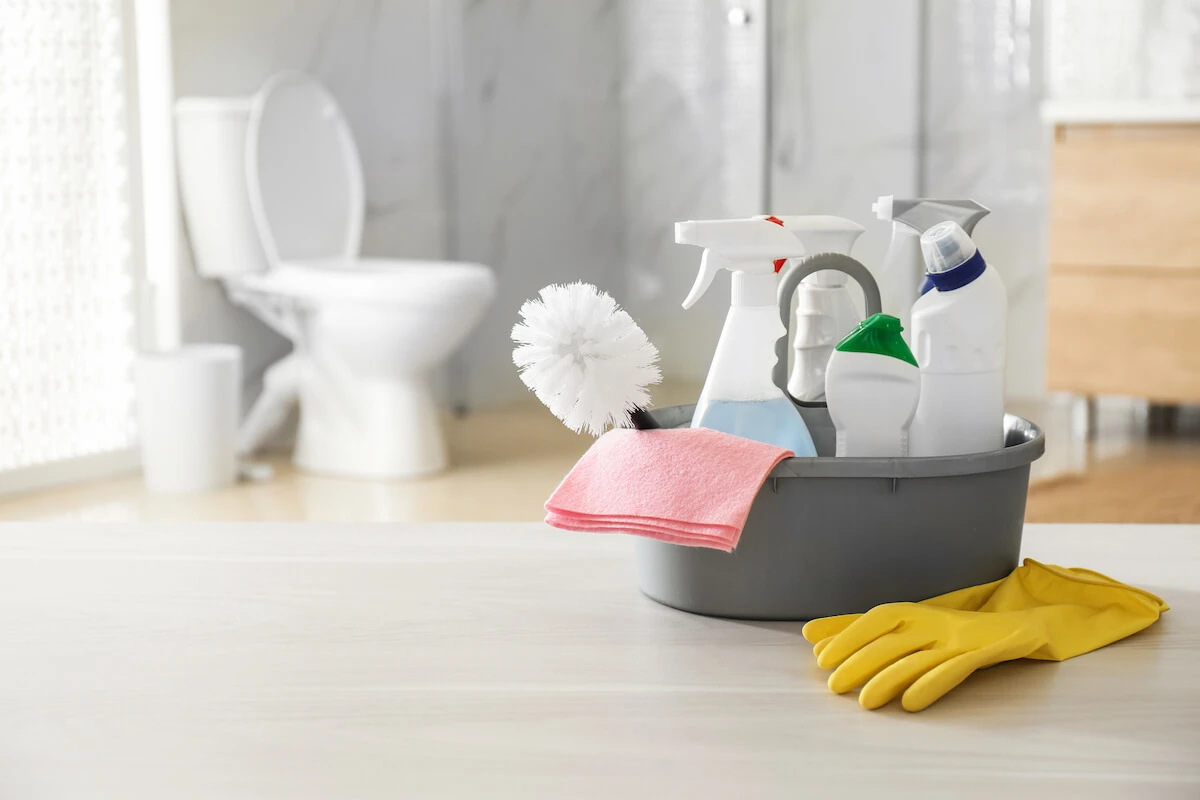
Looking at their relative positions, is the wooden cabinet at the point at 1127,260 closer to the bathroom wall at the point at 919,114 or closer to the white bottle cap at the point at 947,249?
the bathroom wall at the point at 919,114

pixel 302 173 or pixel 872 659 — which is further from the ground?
pixel 302 173

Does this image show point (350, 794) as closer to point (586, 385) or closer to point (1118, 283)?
point (586, 385)

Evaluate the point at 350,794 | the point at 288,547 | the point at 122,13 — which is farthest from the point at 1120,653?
the point at 122,13

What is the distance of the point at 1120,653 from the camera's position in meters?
0.71

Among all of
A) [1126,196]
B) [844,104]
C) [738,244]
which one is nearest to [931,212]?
[738,244]

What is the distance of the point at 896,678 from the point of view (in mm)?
639

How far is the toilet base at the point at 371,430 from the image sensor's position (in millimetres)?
3154

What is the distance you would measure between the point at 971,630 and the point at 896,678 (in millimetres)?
70

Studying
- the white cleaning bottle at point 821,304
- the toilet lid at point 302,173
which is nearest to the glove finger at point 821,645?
the white cleaning bottle at point 821,304

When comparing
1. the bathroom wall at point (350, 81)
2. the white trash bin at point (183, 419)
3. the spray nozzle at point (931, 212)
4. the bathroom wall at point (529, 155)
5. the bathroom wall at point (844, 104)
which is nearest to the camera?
the spray nozzle at point (931, 212)

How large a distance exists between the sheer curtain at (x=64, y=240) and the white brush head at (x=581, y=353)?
106 inches

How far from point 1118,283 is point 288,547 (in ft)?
9.21

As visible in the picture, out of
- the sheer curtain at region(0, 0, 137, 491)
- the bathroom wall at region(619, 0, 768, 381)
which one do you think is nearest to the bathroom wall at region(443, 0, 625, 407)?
the bathroom wall at region(619, 0, 768, 381)

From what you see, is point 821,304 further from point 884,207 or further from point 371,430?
point 371,430
